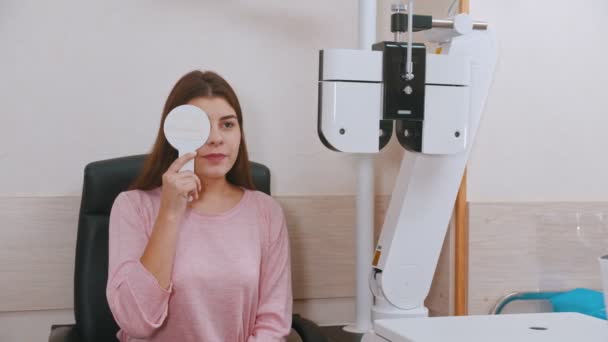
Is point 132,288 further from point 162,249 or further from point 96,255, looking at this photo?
point 96,255

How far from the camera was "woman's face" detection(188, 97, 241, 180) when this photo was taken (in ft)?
5.88

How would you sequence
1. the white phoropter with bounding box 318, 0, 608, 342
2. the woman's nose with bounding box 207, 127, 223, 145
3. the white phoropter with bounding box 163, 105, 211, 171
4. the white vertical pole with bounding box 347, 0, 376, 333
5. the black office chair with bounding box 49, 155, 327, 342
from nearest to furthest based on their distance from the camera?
1. the white phoropter with bounding box 318, 0, 608, 342
2. the white phoropter with bounding box 163, 105, 211, 171
3. the woman's nose with bounding box 207, 127, 223, 145
4. the black office chair with bounding box 49, 155, 327, 342
5. the white vertical pole with bounding box 347, 0, 376, 333

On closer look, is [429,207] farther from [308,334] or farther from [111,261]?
[111,261]

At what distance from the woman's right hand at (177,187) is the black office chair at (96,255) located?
1.01 feet

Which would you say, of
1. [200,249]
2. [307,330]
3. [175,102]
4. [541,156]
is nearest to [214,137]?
[175,102]

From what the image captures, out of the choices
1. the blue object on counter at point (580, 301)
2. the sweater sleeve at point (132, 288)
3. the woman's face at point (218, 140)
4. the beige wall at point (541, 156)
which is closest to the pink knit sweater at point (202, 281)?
the sweater sleeve at point (132, 288)

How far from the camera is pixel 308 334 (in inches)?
72.8

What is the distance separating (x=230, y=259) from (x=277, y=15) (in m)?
0.87

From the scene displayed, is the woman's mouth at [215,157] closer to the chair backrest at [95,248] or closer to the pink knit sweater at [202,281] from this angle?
the pink knit sweater at [202,281]

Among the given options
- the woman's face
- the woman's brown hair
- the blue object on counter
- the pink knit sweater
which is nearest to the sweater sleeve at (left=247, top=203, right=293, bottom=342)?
the pink knit sweater

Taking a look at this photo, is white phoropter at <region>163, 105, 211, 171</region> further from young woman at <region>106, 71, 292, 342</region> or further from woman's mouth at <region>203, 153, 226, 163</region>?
woman's mouth at <region>203, 153, 226, 163</region>

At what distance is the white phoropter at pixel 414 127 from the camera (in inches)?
50.8

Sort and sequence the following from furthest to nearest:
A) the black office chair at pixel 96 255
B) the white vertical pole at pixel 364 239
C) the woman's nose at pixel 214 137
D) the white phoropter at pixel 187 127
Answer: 1. the white vertical pole at pixel 364 239
2. the black office chair at pixel 96 255
3. the woman's nose at pixel 214 137
4. the white phoropter at pixel 187 127

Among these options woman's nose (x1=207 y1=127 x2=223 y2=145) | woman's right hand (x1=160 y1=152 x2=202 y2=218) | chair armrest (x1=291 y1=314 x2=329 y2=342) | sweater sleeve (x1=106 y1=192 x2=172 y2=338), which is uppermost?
woman's nose (x1=207 y1=127 x2=223 y2=145)
